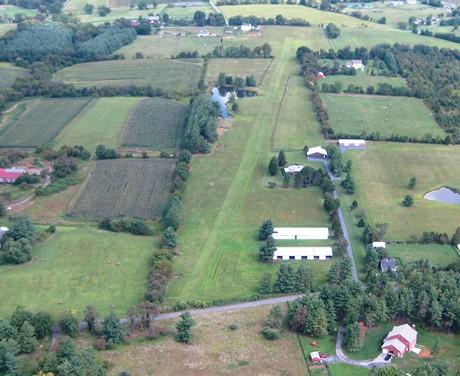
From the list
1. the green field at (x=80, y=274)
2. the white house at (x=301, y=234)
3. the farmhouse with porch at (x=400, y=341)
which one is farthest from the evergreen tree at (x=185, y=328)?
the white house at (x=301, y=234)

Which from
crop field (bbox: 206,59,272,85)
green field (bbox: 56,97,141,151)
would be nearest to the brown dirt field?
green field (bbox: 56,97,141,151)

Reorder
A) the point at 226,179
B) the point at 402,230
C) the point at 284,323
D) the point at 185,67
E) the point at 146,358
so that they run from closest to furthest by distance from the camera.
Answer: the point at 146,358
the point at 284,323
the point at 402,230
the point at 226,179
the point at 185,67

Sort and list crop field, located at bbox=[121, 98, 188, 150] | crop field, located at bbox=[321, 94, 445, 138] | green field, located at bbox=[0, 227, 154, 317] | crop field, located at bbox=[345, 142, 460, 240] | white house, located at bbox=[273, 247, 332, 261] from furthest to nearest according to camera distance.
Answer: crop field, located at bbox=[321, 94, 445, 138], crop field, located at bbox=[121, 98, 188, 150], crop field, located at bbox=[345, 142, 460, 240], white house, located at bbox=[273, 247, 332, 261], green field, located at bbox=[0, 227, 154, 317]

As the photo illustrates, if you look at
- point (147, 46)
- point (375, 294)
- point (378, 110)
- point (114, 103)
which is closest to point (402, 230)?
point (375, 294)

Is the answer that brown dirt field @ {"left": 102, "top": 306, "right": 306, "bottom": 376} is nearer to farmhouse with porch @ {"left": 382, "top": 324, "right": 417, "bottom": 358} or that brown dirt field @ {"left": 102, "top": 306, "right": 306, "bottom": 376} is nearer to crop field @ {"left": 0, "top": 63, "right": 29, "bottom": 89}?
farmhouse with porch @ {"left": 382, "top": 324, "right": 417, "bottom": 358}

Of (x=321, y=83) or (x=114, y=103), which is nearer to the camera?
(x=114, y=103)

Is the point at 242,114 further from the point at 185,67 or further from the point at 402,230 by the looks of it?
the point at 402,230

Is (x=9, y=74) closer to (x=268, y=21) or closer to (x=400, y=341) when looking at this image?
(x=268, y=21)
